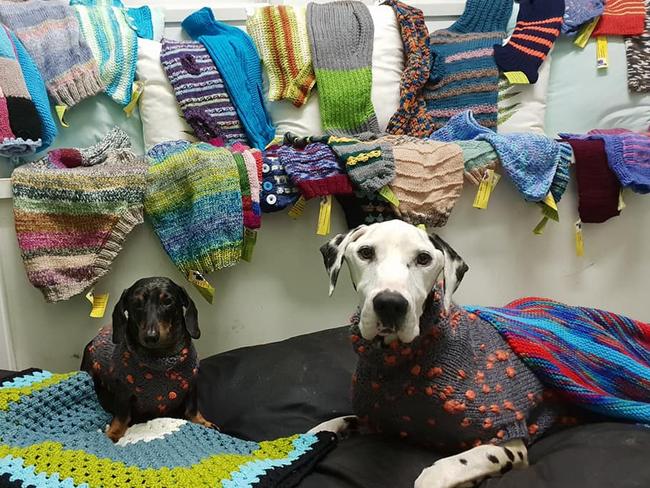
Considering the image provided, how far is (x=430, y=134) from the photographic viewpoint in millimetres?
1930

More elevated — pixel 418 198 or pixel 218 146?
pixel 218 146

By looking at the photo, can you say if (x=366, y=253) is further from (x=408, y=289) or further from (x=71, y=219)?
(x=71, y=219)

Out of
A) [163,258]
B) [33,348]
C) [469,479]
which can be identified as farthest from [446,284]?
[33,348]

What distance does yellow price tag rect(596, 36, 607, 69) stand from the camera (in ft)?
6.59

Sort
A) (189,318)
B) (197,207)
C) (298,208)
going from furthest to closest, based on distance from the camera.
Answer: (298,208) < (197,207) < (189,318)

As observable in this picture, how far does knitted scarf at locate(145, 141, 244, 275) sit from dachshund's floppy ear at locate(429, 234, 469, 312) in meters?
0.61

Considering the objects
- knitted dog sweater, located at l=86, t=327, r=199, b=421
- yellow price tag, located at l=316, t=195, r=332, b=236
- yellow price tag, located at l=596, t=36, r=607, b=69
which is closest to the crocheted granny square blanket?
knitted dog sweater, located at l=86, t=327, r=199, b=421

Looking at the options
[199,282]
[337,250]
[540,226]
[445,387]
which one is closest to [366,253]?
[337,250]

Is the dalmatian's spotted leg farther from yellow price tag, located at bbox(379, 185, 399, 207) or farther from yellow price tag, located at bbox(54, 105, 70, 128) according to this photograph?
yellow price tag, located at bbox(54, 105, 70, 128)

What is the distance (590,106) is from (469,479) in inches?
60.9

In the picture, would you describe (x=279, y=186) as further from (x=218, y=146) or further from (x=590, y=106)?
(x=590, y=106)

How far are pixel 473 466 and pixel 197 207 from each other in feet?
2.97

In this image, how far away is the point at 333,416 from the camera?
1365 mm

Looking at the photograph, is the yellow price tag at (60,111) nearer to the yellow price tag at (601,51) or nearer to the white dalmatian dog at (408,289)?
the white dalmatian dog at (408,289)
